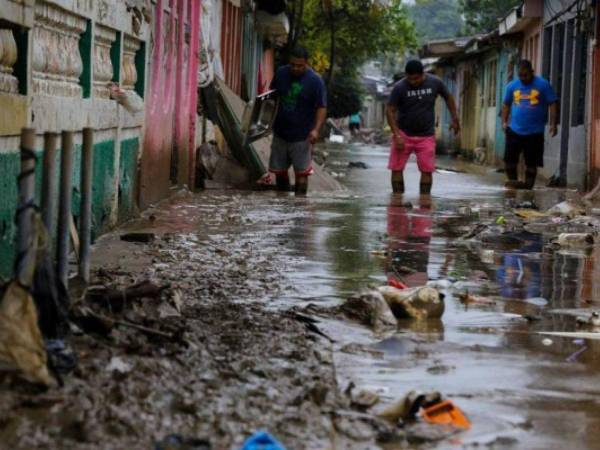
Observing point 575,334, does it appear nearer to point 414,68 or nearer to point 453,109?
point 414,68

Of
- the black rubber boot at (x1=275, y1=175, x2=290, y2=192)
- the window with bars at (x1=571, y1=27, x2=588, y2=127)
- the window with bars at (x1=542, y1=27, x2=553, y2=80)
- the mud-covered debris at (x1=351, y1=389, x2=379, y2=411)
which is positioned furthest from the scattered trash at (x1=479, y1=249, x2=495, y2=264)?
the window with bars at (x1=542, y1=27, x2=553, y2=80)

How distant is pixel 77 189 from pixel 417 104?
7.93 meters

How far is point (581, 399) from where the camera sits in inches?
183

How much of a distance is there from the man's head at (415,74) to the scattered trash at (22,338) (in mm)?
11308

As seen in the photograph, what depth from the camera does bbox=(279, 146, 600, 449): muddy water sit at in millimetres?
4414

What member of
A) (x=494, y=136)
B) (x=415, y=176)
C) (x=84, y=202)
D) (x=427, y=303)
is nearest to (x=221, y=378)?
(x=84, y=202)

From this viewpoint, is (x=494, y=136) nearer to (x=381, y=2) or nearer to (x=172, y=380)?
(x=381, y=2)

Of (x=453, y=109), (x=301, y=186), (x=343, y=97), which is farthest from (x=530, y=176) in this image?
(x=343, y=97)

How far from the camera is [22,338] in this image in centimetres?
402

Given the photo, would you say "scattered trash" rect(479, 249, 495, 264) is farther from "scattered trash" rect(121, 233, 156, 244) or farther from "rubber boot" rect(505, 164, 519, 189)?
"rubber boot" rect(505, 164, 519, 189)

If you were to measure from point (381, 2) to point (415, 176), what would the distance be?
1497 centimetres

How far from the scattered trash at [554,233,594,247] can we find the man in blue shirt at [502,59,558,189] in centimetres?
724

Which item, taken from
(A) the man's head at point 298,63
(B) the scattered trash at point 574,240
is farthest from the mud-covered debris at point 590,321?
(A) the man's head at point 298,63

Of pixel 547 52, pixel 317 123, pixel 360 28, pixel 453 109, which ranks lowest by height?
pixel 317 123
